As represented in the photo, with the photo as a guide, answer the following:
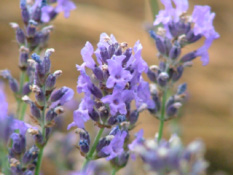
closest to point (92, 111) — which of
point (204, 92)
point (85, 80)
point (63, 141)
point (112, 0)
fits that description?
point (85, 80)

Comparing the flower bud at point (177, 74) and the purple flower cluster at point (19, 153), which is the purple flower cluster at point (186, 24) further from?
the purple flower cluster at point (19, 153)

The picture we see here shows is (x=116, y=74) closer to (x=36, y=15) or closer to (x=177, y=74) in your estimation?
(x=177, y=74)

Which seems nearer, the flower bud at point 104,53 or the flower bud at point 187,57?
the flower bud at point 104,53

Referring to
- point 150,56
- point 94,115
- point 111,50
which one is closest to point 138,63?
point 111,50

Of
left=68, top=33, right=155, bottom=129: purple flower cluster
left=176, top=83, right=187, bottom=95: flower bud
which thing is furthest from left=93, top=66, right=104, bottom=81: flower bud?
left=176, top=83, right=187, bottom=95: flower bud

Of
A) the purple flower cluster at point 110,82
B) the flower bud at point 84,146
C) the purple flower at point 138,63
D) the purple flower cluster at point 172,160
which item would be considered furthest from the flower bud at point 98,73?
the purple flower cluster at point 172,160
